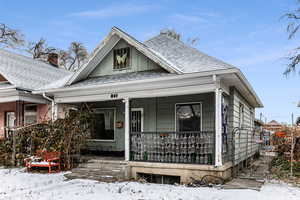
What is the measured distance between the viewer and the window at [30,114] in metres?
13.0

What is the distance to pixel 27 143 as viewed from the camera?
10.7 m

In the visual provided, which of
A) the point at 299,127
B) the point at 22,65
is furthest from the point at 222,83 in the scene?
the point at 22,65

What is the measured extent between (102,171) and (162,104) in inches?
136

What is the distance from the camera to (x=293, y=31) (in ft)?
51.5

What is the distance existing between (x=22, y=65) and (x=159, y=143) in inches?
397

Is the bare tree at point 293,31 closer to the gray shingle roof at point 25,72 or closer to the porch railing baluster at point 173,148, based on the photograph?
the porch railing baluster at point 173,148

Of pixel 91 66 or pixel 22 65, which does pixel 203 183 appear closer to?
pixel 91 66

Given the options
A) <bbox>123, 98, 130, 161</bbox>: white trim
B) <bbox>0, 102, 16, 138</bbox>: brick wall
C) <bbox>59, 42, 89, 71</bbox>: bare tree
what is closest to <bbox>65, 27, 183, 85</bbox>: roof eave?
<bbox>123, 98, 130, 161</bbox>: white trim

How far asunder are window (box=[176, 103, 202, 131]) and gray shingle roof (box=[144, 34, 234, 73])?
1.68 metres

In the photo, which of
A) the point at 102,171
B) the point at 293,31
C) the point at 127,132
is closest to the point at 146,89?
the point at 127,132

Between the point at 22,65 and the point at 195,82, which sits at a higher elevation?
the point at 22,65

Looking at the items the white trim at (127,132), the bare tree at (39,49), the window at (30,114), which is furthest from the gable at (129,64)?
the bare tree at (39,49)

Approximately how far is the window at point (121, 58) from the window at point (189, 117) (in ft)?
8.63

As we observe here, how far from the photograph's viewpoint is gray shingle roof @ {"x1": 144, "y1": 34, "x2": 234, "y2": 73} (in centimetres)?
827
